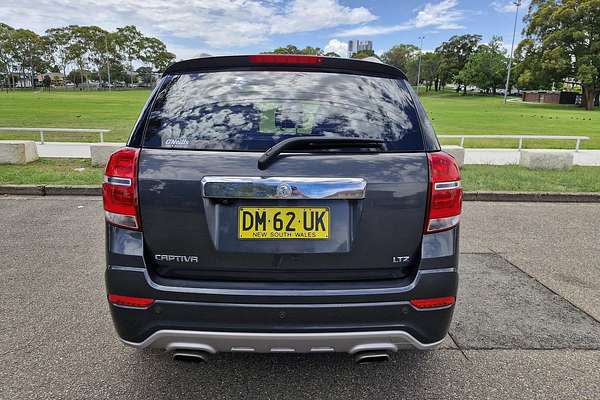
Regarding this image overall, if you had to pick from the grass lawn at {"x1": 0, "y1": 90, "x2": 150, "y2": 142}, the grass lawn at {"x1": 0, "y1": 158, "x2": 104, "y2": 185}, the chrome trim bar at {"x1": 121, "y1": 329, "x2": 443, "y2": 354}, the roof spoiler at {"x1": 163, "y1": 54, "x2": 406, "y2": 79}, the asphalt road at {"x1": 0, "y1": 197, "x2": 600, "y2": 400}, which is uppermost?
the roof spoiler at {"x1": 163, "y1": 54, "x2": 406, "y2": 79}

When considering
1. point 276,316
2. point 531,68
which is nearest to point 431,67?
point 531,68

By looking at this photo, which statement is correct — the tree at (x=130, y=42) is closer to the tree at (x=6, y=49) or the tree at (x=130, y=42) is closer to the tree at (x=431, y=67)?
the tree at (x=6, y=49)

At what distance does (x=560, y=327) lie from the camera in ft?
10.6

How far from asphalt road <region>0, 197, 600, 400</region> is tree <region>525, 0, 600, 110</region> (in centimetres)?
5480

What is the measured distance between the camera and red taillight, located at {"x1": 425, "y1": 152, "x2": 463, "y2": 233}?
6.82ft

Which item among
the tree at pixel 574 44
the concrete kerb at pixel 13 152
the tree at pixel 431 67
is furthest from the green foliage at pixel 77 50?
the concrete kerb at pixel 13 152

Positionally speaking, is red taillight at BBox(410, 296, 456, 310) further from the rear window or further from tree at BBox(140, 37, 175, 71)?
tree at BBox(140, 37, 175, 71)

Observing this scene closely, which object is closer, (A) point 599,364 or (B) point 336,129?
(B) point 336,129

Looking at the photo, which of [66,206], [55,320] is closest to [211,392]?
[55,320]

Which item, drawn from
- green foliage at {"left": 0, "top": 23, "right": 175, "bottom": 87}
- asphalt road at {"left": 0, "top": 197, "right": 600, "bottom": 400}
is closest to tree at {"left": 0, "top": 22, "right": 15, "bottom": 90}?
green foliage at {"left": 0, "top": 23, "right": 175, "bottom": 87}

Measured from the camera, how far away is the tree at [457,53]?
95.7 meters

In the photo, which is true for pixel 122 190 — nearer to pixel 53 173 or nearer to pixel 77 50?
pixel 53 173

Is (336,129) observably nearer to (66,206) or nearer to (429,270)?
(429,270)

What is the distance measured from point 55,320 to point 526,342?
10.9ft
